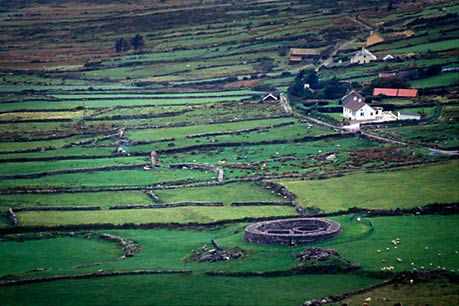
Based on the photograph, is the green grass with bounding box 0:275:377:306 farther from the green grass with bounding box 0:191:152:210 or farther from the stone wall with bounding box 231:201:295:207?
the green grass with bounding box 0:191:152:210

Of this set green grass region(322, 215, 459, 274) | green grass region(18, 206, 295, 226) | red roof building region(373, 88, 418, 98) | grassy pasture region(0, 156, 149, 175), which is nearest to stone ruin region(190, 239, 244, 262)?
green grass region(322, 215, 459, 274)

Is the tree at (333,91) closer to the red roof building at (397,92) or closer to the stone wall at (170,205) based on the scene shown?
the red roof building at (397,92)

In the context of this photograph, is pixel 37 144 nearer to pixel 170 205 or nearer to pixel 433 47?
pixel 170 205

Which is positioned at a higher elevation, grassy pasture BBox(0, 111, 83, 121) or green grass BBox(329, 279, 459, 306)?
grassy pasture BBox(0, 111, 83, 121)

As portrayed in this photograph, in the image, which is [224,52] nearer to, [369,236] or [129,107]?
[129,107]

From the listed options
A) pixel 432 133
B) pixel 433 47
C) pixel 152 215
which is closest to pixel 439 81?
pixel 433 47

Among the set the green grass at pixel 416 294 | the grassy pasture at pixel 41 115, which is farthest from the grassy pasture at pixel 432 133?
the green grass at pixel 416 294
